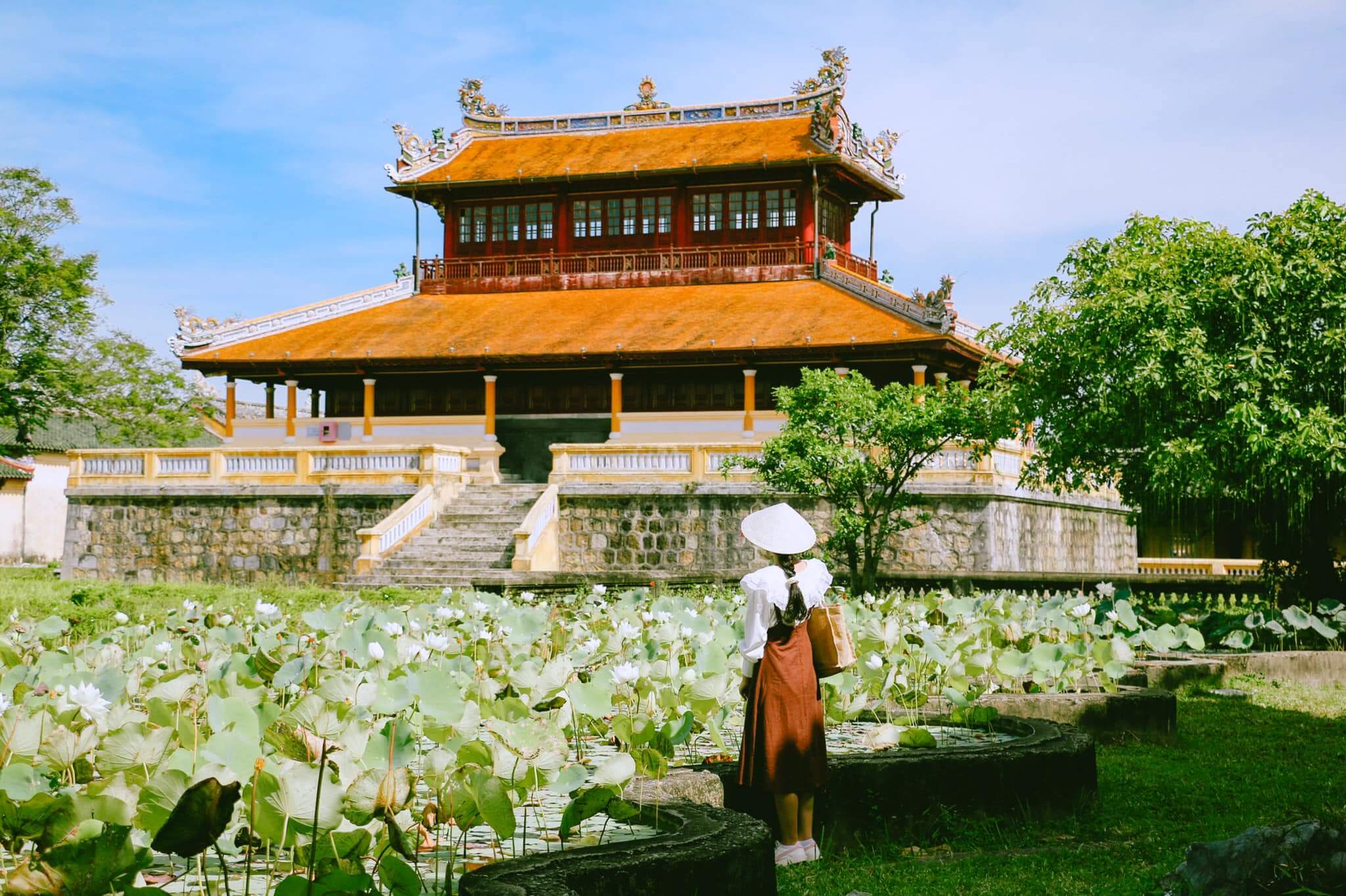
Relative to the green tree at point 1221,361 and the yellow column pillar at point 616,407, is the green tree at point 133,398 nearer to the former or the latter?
the yellow column pillar at point 616,407

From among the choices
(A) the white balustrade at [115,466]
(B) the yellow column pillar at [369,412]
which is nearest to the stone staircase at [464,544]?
(B) the yellow column pillar at [369,412]

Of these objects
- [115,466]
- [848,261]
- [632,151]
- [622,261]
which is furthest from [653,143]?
[115,466]

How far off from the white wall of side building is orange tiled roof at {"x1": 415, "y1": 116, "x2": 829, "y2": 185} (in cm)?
1539

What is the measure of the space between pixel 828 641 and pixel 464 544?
16044 mm

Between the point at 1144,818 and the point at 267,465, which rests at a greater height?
the point at 267,465

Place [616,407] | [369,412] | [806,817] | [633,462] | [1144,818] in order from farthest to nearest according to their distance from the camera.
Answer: [369,412], [616,407], [633,462], [1144,818], [806,817]

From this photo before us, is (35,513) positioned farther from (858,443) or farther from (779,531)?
(779,531)

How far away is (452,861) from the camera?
3934 millimetres

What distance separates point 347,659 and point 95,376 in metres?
28.1

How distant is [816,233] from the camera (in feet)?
94.7

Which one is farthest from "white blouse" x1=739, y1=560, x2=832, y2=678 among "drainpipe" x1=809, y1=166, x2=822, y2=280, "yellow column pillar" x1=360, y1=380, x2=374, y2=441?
"drainpipe" x1=809, y1=166, x2=822, y2=280

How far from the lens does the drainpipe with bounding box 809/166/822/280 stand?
93.4 feet

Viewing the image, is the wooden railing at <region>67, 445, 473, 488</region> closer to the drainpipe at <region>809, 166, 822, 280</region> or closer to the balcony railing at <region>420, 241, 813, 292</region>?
the balcony railing at <region>420, 241, 813, 292</region>

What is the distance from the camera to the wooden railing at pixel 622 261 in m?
29.0
